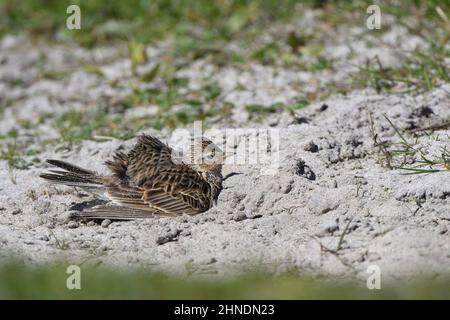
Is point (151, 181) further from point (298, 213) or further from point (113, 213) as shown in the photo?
point (298, 213)

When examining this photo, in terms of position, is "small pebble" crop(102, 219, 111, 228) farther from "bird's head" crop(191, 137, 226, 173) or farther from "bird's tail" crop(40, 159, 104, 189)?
"bird's head" crop(191, 137, 226, 173)

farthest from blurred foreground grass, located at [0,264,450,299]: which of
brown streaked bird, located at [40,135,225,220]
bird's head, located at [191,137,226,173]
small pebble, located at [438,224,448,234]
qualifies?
bird's head, located at [191,137,226,173]

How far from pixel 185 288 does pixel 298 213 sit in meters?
1.67

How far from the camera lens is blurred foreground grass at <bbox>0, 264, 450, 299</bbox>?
15.8ft

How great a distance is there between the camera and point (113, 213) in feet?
21.6

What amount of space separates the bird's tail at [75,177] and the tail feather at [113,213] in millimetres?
272

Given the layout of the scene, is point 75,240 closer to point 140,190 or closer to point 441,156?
point 140,190

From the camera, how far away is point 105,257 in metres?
6.00

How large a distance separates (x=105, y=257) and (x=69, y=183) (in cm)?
98

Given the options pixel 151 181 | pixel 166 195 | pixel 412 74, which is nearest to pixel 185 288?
pixel 166 195

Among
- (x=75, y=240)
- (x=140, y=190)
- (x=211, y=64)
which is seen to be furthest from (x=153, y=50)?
(x=75, y=240)

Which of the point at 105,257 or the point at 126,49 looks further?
the point at 126,49

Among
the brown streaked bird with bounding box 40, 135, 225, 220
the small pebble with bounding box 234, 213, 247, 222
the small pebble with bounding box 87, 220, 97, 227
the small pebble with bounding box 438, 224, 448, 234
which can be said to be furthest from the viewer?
the brown streaked bird with bounding box 40, 135, 225, 220

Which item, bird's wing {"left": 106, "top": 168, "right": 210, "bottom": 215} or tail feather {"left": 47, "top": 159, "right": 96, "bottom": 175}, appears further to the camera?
tail feather {"left": 47, "top": 159, "right": 96, "bottom": 175}
